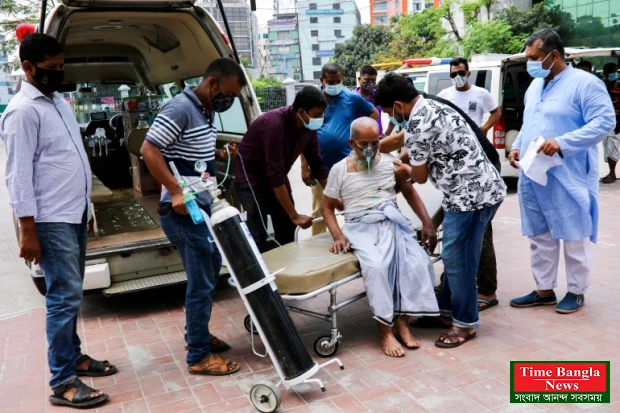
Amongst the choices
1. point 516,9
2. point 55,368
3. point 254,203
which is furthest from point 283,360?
point 516,9

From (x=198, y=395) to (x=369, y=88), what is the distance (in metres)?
4.06

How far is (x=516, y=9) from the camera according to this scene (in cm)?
2419

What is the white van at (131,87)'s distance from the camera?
4793 millimetres

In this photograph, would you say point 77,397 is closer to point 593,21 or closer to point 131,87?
point 131,87

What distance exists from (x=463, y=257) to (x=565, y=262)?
108cm

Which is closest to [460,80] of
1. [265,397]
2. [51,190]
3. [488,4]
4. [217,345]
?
[217,345]

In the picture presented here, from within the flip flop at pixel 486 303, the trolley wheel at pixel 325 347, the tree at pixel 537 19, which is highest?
the tree at pixel 537 19

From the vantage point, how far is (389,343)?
3881 mm

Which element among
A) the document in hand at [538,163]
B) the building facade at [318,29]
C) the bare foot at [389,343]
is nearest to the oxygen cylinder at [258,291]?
the bare foot at [389,343]

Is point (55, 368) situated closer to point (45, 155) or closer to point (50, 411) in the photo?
point (50, 411)

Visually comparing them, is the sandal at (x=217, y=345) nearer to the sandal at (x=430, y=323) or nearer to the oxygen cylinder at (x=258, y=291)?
the oxygen cylinder at (x=258, y=291)

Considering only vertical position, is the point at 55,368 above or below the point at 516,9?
below

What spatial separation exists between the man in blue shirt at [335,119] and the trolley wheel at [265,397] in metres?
2.54

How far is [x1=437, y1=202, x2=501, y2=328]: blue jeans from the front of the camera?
388cm
